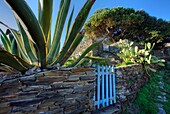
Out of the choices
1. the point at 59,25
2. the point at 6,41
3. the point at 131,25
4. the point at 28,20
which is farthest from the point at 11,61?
the point at 131,25

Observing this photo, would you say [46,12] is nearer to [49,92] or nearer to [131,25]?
[49,92]

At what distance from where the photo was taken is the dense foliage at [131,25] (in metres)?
9.84

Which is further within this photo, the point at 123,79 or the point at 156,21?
the point at 156,21

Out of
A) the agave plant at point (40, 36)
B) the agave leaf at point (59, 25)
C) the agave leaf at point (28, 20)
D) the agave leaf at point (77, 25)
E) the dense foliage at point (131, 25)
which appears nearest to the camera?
the agave leaf at point (28, 20)

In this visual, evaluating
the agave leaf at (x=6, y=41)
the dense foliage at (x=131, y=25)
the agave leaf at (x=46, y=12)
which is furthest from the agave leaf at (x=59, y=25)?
the dense foliage at (x=131, y=25)

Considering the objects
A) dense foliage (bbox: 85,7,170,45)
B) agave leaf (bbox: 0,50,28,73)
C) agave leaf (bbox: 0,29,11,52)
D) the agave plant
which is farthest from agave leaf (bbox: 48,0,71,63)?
dense foliage (bbox: 85,7,170,45)

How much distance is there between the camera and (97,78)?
8.87 ft

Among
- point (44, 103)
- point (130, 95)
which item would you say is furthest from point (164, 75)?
point (44, 103)

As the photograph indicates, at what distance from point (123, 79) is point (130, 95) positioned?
464 millimetres

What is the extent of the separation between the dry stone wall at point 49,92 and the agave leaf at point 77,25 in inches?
13.0

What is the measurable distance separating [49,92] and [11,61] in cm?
64

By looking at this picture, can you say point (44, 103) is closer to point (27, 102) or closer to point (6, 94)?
point (27, 102)

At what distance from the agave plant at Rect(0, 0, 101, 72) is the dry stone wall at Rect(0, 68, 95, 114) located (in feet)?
0.59

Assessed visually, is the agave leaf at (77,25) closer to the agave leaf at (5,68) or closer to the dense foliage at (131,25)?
the agave leaf at (5,68)
